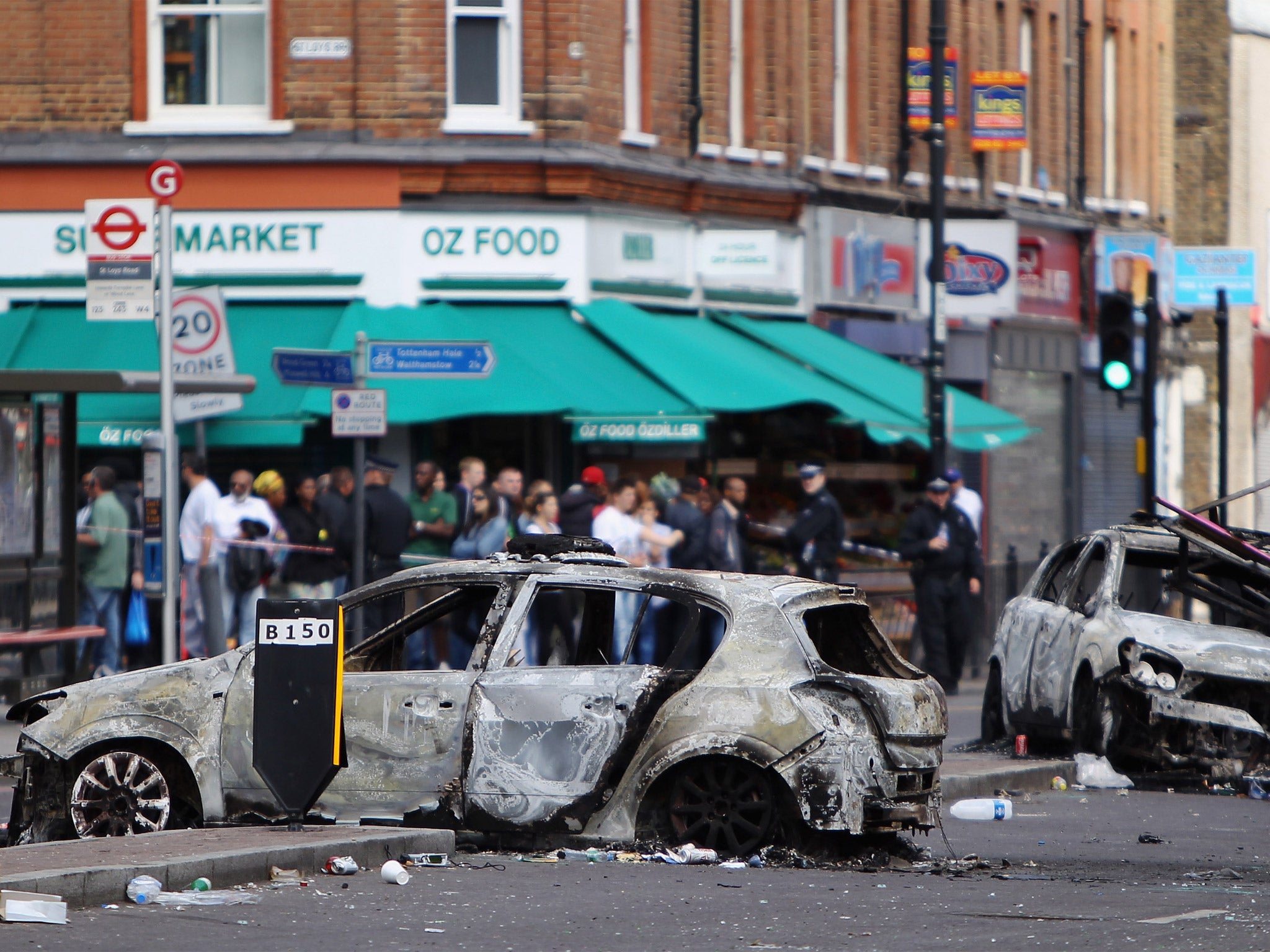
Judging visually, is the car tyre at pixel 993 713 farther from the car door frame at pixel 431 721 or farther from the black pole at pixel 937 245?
the car door frame at pixel 431 721

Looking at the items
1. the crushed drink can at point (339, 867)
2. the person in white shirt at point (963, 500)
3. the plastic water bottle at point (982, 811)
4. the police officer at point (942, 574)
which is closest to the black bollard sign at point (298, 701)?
the crushed drink can at point (339, 867)

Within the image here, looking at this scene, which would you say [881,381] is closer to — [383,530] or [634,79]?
[634,79]

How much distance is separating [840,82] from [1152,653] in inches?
601

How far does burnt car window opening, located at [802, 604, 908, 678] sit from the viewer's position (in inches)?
408

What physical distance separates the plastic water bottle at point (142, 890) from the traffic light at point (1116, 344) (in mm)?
10885

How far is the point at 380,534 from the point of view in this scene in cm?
1808

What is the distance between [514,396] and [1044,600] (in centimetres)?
702

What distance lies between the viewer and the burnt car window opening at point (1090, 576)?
1459cm

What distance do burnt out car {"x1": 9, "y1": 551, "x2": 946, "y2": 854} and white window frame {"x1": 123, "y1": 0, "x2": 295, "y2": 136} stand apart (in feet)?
41.7

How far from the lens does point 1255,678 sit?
1360 centimetres

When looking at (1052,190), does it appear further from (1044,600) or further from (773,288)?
(1044,600)

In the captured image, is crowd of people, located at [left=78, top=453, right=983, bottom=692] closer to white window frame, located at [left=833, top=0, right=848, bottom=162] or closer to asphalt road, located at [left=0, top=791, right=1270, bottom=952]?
asphalt road, located at [left=0, top=791, right=1270, bottom=952]

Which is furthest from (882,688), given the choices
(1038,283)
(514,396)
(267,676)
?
(1038,283)

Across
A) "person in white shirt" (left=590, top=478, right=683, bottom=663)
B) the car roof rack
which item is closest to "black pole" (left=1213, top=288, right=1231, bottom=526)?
"person in white shirt" (left=590, top=478, right=683, bottom=663)
